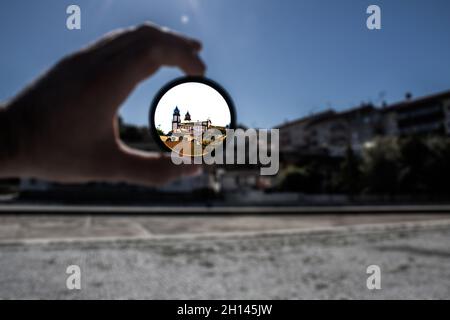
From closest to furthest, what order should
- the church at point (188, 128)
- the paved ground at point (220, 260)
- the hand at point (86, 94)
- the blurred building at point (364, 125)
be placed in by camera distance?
the church at point (188, 128), the hand at point (86, 94), the paved ground at point (220, 260), the blurred building at point (364, 125)

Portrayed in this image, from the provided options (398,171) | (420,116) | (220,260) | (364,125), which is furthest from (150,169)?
(364,125)

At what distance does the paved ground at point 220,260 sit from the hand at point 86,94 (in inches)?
1363

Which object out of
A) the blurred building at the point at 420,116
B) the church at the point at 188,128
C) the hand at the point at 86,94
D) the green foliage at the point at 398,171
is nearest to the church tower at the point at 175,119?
the church at the point at 188,128

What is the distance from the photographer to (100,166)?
1.72 metres

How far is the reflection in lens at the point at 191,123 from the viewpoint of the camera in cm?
125

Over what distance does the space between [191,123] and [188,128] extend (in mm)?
26

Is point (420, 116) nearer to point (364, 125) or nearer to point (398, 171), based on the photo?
point (364, 125)

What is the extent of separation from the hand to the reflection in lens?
0.17 meters

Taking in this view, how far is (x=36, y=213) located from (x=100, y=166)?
57.2 metres

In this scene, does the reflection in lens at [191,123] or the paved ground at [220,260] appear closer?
the reflection in lens at [191,123]

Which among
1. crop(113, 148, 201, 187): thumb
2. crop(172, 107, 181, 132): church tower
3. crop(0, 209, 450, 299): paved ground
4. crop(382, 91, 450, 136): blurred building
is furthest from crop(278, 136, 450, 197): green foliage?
crop(172, 107, 181, 132): church tower

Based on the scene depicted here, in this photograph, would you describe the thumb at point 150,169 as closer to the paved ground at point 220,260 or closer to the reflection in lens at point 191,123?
the reflection in lens at point 191,123

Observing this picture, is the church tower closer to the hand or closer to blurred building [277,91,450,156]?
the hand
